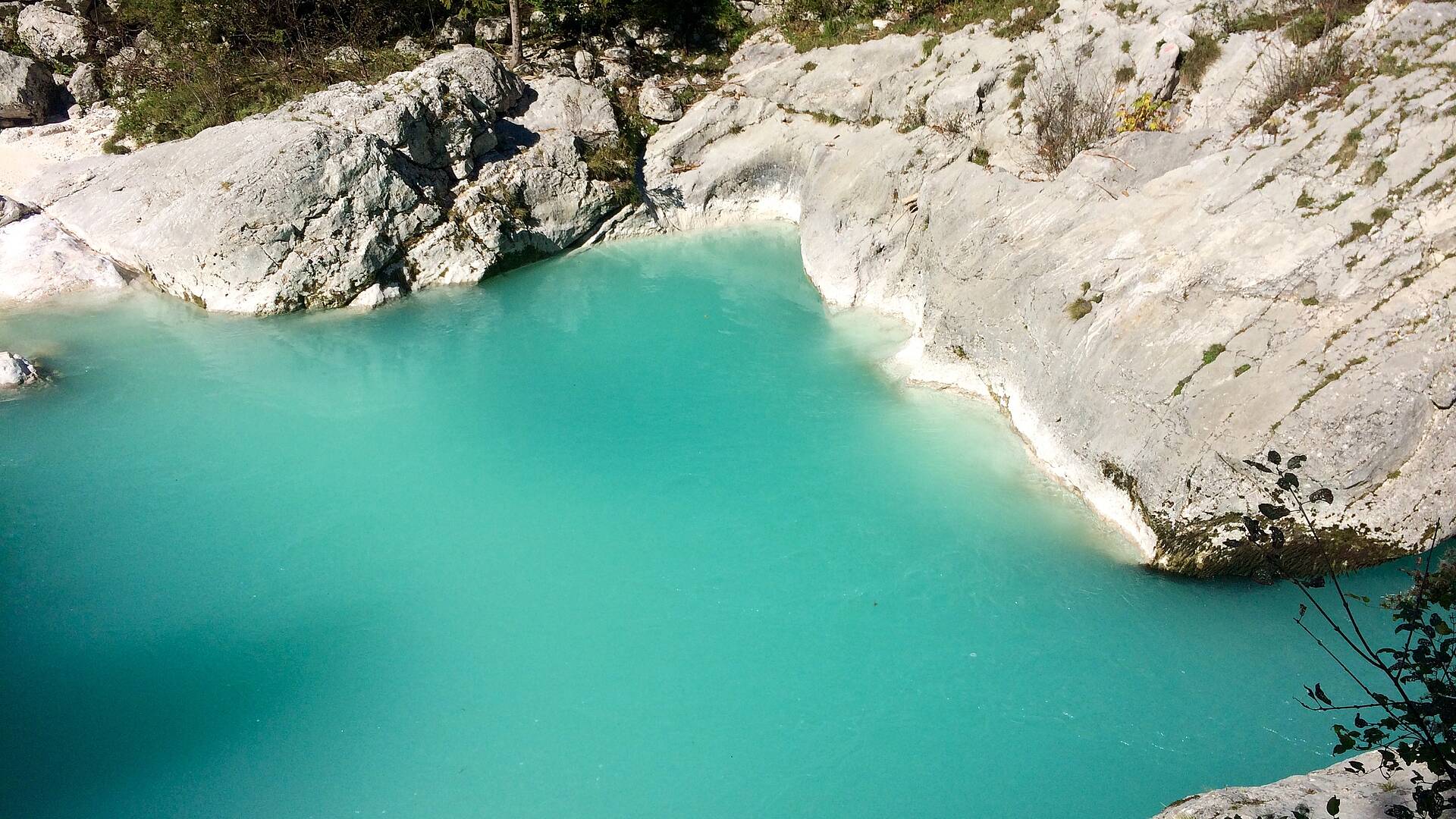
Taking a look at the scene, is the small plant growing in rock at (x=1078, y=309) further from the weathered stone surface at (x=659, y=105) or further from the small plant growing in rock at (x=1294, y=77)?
the weathered stone surface at (x=659, y=105)

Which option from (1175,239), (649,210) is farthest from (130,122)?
(1175,239)

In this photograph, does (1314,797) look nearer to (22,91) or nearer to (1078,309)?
(1078,309)

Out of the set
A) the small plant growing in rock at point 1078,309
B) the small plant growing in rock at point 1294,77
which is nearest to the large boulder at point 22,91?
the small plant growing in rock at point 1078,309

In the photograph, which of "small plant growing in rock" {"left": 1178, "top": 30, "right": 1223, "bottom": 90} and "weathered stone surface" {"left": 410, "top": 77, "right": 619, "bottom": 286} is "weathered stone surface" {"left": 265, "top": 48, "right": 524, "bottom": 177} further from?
"small plant growing in rock" {"left": 1178, "top": 30, "right": 1223, "bottom": 90}

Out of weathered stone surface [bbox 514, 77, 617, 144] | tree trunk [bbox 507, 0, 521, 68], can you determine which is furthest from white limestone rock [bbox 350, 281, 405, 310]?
tree trunk [bbox 507, 0, 521, 68]

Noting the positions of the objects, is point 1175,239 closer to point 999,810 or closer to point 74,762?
point 999,810

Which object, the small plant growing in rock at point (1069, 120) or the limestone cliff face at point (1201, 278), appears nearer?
the limestone cliff face at point (1201, 278)
